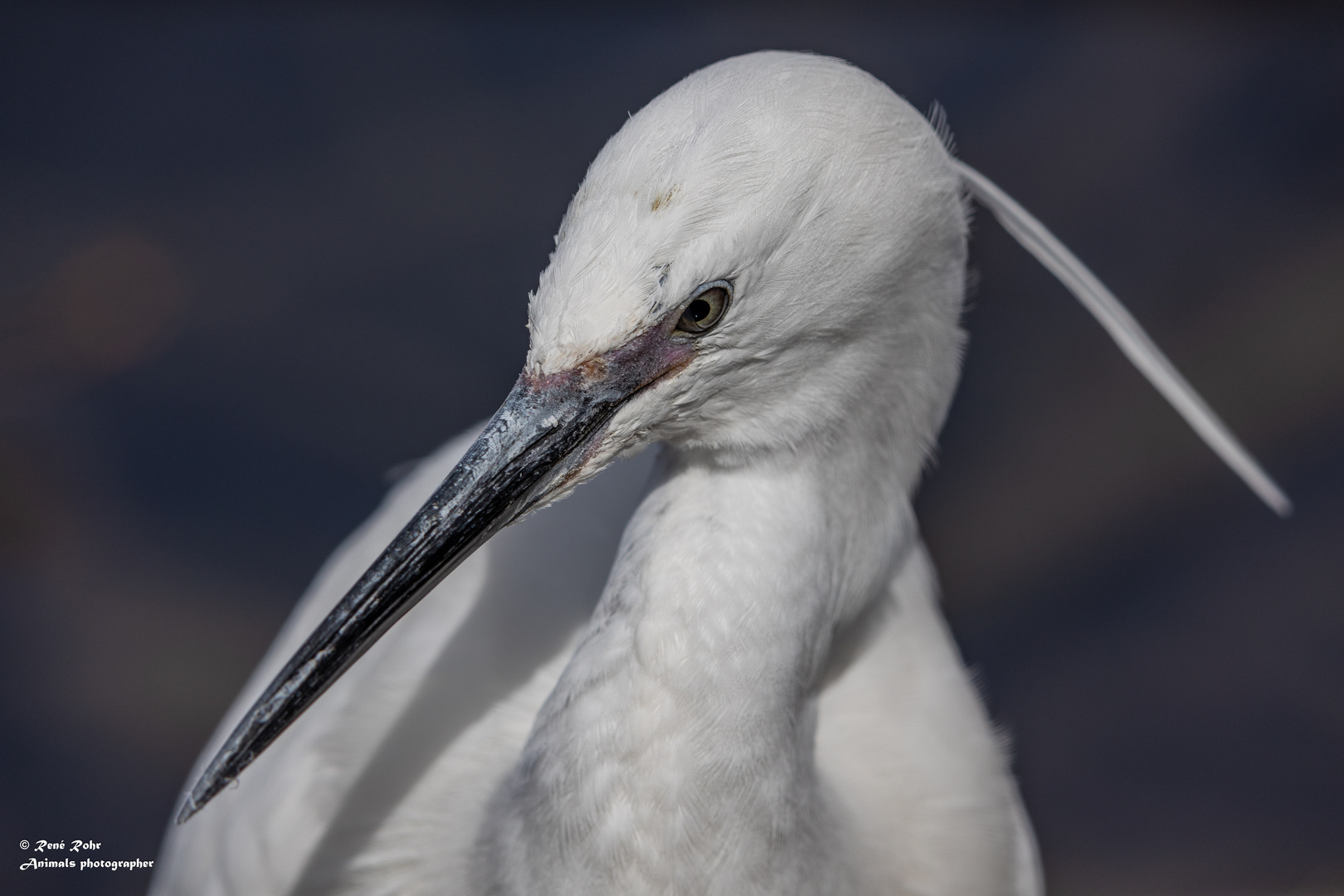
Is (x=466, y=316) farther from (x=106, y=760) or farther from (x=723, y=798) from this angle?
(x=723, y=798)

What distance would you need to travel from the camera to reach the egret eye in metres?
0.74

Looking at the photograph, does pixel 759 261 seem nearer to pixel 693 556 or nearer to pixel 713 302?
pixel 713 302

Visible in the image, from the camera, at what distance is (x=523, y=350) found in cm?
232

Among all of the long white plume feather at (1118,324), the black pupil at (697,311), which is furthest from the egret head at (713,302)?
the long white plume feather at (1118,324)

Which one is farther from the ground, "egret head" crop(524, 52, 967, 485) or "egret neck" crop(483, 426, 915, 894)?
"egret head" crop(524, 52, 967, 485)

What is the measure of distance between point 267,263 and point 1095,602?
179 cm

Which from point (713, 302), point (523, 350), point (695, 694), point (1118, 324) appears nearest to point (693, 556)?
point (695, 694)

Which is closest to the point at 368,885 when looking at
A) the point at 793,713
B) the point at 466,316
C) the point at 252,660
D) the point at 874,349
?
the point at 793,713

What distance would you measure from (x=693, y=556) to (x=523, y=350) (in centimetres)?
152

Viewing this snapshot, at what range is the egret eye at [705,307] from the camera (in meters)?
0.74

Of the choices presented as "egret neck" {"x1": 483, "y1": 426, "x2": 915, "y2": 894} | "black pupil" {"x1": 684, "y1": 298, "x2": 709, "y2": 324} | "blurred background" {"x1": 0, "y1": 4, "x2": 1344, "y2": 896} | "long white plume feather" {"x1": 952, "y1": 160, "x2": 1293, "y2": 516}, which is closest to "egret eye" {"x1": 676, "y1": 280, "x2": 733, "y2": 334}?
"black pupil" {"x1": 684, "y1": 298, "x2": 709, "y2": 324}

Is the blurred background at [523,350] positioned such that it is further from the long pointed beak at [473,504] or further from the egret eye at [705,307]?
the egret eye at [705,307]

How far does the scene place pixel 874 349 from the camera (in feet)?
2.82

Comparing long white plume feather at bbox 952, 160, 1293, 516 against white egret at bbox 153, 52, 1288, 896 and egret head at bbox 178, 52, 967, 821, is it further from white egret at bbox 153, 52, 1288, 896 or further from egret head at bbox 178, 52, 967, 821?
egret head at bbox 178, 52, 967, 821
